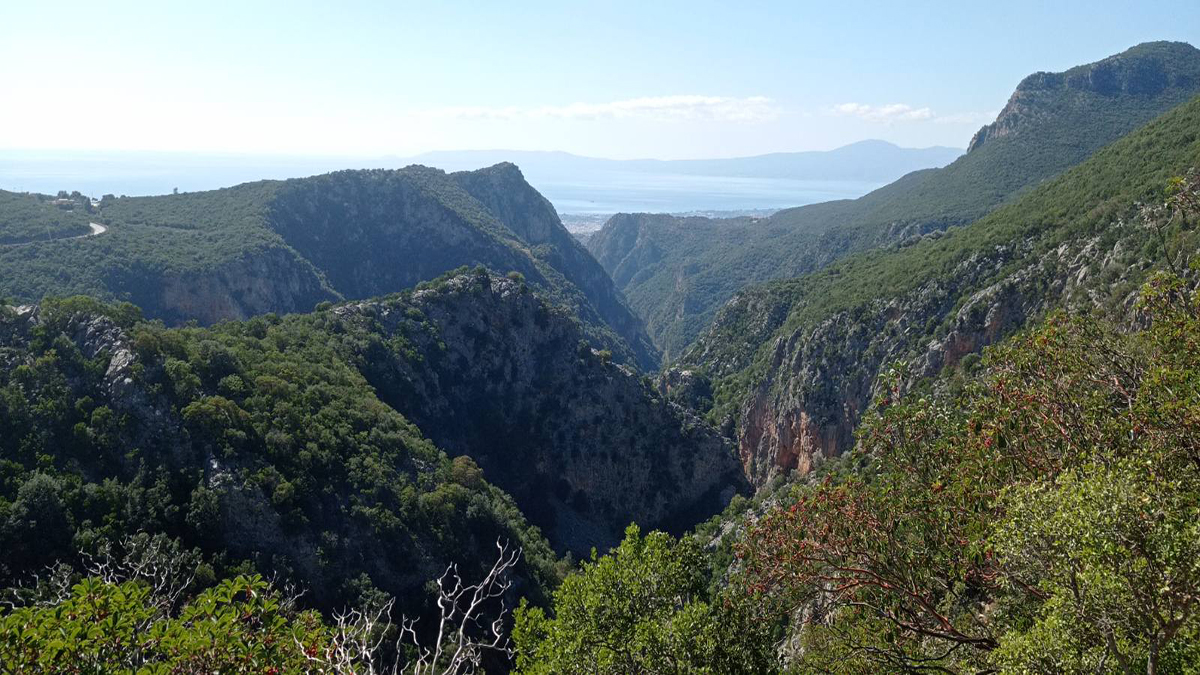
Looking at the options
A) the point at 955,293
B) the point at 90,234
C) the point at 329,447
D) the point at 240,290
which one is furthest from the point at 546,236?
the point at 329,447

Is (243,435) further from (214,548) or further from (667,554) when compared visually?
(667,554)

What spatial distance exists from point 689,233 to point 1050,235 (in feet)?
450

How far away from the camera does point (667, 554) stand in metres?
14.7

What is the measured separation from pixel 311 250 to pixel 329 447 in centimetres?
6891

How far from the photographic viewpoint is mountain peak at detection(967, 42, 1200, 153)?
289 ft

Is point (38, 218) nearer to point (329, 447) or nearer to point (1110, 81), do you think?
point (329, 447)

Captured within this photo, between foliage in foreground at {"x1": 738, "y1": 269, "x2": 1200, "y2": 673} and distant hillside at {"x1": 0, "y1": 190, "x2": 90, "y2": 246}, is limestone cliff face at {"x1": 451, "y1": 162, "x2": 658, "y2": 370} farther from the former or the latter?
foliage in foreground at {"x1": 738, "y1": 269, "x2": 1200, "y2": 673}

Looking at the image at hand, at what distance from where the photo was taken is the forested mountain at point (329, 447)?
26.6 metres

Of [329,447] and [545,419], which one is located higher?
[329,447]

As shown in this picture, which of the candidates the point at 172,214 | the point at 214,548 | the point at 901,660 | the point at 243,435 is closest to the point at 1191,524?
the point at 901,660

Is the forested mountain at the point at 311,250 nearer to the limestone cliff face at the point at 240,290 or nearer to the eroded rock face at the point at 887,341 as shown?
the limestone cliff face at the point at 240,290

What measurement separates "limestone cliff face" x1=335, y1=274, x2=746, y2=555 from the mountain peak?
73708 mm

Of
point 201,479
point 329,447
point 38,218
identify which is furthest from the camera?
point 38,218

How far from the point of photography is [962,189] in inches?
3588
